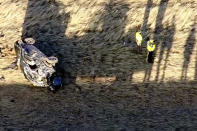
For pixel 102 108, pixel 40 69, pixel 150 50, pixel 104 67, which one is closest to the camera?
pixel 102 108

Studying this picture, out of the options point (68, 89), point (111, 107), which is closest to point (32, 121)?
point (68, 89)

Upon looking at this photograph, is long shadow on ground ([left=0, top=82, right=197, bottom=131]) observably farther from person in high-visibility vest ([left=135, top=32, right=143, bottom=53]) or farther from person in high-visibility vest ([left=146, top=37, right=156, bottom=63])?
person in high-visibility vest ([left=135, top=32, right=143, bottom=53])

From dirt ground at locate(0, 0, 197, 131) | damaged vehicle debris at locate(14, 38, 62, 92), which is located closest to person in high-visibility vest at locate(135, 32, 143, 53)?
dirt ground at locate(0, 0, 197, 131)

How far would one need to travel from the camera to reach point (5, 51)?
19.4 m

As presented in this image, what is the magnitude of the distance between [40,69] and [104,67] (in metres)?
3.60

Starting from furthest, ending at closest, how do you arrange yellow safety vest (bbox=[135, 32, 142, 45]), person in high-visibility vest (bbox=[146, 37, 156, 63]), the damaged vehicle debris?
1. yellow safety vest (bbox=[135, 32, 142, 45])
2. person in high-visibility vest (bbox=[146, 37, 156, 63])
3. the damaged vehicle debris

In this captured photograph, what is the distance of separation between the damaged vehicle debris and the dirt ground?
52cm

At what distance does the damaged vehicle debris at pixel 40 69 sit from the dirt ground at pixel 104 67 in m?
0.52

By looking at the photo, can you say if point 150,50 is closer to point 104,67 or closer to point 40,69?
point 104,67

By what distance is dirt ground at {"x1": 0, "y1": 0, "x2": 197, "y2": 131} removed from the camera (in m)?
16.2

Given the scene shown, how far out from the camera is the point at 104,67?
18406mm

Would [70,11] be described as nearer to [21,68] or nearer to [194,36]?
[21,68]

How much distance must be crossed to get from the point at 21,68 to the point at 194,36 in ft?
33.8

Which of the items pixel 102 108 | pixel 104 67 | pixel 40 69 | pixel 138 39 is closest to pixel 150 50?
pixel 138 39
